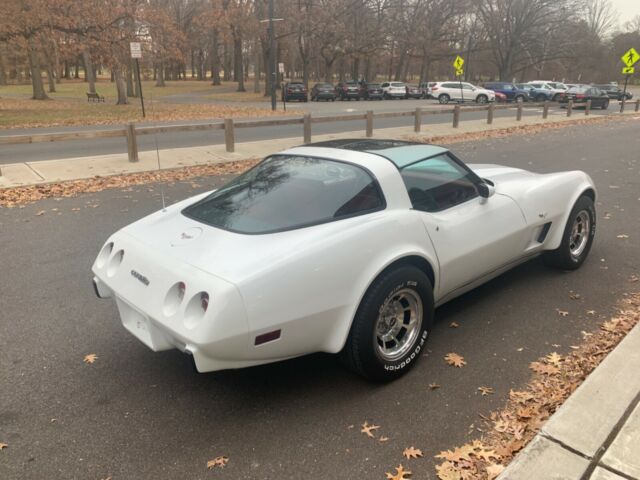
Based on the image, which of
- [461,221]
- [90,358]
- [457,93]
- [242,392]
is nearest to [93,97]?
[457,93]

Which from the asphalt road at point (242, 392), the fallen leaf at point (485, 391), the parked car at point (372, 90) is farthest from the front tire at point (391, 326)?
the parked car at point (372, 90)

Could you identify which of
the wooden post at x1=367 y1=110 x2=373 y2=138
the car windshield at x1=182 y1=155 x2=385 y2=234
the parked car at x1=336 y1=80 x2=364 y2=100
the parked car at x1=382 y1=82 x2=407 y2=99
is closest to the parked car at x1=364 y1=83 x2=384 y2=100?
the parked car at x1=382 y1=82 x2=407 y2=99

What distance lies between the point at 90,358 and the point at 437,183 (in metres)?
2.68

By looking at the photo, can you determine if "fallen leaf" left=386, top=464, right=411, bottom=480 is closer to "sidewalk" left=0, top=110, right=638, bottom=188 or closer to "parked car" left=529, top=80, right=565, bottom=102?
"sidewalk" left=0, top=110, right=638, bottom=188

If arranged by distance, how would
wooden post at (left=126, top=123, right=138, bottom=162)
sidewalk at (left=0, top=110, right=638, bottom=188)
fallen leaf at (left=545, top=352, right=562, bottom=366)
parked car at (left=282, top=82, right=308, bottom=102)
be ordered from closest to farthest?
1. fallen leaf at (left=545, top=352, right=562, bottom=366)
2. sidewalk at (left=0, top=110, right=638, bottom=188)
3. wooden post at (left=126, top=123, right=138, bottom=162)
4. parked car at (left=282, top=82, right=308, bottom=102)

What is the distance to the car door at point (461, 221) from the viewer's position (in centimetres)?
342

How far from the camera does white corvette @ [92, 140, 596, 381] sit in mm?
2512

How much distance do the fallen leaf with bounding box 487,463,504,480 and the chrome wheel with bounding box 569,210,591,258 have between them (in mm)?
2841

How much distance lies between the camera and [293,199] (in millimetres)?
3184

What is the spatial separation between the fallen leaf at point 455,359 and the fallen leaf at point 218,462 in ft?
5.26

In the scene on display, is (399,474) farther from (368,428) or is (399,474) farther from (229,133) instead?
(229,133)

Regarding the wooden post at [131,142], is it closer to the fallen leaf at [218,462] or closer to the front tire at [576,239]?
the front tire at [576,239]

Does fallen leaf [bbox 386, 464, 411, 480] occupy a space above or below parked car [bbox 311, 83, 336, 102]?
below

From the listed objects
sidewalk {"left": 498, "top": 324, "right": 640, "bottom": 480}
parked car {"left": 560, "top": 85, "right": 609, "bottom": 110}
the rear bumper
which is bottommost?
sidewalk {"left": 498, "top": 324, "right": 640, "bottom": 480}
